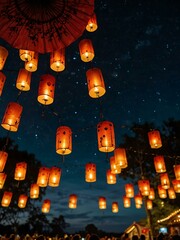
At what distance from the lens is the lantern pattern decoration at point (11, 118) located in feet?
23.0

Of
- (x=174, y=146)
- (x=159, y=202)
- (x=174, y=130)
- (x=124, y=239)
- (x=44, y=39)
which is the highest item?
(x=174, y=130)

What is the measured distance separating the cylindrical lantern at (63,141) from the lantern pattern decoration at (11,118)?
5.01ft

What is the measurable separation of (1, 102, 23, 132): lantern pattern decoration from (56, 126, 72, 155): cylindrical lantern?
5.01 ft

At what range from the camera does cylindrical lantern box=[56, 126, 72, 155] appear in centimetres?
781

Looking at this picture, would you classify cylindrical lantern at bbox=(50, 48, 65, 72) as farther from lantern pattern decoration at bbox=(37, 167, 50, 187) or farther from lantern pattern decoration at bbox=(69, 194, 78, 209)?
Answer: lantern pattern decoration at bbox=(69, 194, 78, 209)

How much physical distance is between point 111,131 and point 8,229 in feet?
76.5

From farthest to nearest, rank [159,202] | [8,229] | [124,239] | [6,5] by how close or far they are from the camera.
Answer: [8,229], [159,202], [124,239], [6,5]

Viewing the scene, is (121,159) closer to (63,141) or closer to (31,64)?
(63,141)

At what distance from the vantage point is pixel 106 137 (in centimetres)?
773

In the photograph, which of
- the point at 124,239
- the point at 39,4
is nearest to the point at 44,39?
the point at 39,4

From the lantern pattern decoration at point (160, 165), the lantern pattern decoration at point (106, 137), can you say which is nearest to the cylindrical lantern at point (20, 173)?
the lantern pattern decoration at point (106, 137)

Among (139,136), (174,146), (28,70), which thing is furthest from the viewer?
(139,136)

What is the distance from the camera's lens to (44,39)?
424 centimetres

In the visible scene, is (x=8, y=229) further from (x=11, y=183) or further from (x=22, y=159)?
(x=22, y=159)
